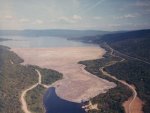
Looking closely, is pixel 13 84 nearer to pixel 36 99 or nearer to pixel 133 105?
pixel 36 99

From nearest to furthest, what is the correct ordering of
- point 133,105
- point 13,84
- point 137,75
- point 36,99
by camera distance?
point 133,105
point 36,99
point 13,84
point 137,75

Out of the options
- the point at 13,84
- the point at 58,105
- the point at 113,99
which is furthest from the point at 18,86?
the point at 113,99

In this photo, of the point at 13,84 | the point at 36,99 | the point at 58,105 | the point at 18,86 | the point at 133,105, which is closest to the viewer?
the point at 133,105

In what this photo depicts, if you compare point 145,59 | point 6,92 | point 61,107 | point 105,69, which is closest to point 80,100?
point 61,107

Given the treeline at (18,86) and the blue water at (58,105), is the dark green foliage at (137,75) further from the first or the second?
the treeline at (18,86)

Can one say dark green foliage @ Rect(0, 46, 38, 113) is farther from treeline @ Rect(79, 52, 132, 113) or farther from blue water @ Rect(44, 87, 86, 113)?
treeline @ Rect(79, 52, 132, 113)

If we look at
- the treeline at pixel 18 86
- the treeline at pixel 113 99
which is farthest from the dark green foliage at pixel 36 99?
the treeline at pixel 113 99

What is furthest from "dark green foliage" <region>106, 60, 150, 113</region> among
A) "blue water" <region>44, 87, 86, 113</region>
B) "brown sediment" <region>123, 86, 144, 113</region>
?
"blue water" <region>44, 87, 86, 113</region>

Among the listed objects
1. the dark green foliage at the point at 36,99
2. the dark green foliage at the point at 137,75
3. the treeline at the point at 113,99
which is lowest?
the dark green foliage at the point at 36,99

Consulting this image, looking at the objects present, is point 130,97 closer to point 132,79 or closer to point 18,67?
point 132,79

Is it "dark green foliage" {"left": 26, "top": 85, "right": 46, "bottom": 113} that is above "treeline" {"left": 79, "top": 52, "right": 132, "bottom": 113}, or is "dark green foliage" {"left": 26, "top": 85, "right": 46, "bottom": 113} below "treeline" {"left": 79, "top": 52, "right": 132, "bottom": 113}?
below
